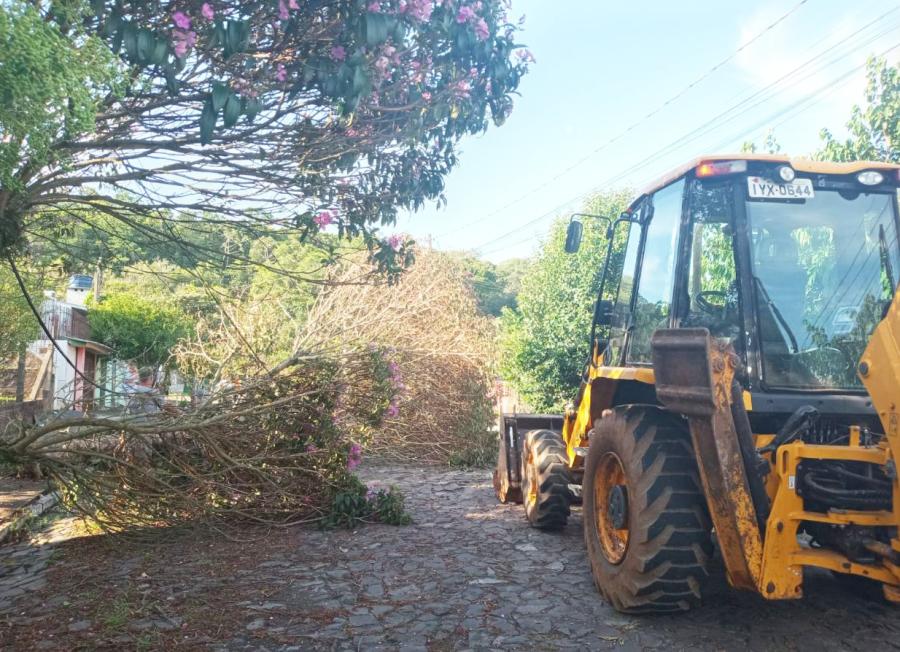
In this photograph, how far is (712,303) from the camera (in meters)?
4.92

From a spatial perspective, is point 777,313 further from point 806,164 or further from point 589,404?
point 589,404

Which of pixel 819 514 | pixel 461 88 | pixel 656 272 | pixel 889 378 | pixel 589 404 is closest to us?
pixel 889 378

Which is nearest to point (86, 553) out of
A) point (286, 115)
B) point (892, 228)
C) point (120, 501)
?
point (120, 501)

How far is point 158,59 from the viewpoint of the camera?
12.4ft

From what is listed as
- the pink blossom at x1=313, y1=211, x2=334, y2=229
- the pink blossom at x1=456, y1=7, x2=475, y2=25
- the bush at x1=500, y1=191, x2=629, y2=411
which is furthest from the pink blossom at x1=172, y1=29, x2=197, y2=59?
the bush at x1=500, y1=191, x2=629, y2=411

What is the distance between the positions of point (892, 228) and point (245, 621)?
502 cm

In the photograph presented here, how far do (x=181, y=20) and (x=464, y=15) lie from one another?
1750 mm

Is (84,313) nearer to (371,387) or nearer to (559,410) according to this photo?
(559,410)

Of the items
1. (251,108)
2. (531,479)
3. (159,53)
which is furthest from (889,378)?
(531,479)

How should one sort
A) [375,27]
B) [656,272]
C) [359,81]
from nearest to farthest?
[375,27]
[359,81]
[656,272]

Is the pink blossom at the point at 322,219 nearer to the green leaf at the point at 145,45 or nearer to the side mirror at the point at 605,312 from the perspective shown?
the green leaf at the point at 145,45

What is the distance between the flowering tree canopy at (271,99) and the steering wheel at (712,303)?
77.5 inches

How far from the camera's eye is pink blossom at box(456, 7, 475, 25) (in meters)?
4.72

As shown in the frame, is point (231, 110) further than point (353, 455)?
No
